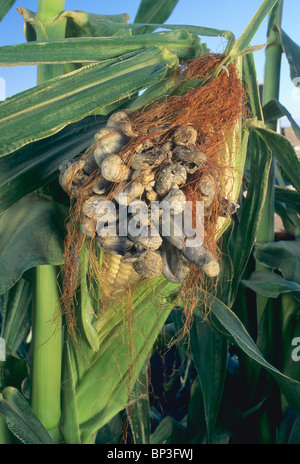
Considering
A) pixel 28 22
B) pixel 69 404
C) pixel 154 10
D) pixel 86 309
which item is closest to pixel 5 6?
pixel 28 22

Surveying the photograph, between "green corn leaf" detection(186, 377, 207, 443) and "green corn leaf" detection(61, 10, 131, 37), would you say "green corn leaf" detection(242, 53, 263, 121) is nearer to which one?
"green corn leaf" detection(61, 10, 131, 37)

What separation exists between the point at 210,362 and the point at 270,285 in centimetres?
19

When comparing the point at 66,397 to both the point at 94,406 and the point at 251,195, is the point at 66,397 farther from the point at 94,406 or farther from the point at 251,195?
the point at 251,195

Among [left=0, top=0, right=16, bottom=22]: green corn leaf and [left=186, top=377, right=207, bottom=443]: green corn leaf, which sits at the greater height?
[left=0, top=0, right=16, bottom=22]: green corn leaf

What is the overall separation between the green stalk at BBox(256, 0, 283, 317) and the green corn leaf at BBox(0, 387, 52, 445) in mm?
521

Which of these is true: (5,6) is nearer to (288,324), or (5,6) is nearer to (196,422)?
(288,324)

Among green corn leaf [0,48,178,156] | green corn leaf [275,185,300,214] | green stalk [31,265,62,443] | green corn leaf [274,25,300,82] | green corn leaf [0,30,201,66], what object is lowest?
green stalk [31,265,62,443]

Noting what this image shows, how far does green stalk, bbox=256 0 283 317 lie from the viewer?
2.88 feet

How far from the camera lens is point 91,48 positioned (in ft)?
1.53

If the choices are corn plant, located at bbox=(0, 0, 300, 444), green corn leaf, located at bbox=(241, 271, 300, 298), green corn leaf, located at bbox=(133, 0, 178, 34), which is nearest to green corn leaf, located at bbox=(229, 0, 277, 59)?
corn plant, located at bbox=(0, 0, 300, 444)

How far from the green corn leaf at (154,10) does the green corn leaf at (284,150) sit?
0.39 metres

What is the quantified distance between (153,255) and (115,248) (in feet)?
0.13

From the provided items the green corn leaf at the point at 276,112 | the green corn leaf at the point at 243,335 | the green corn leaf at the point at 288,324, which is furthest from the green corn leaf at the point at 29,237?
the green corn leaf at the point at 288,324

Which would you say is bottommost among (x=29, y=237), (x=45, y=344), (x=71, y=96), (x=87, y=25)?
(x=45, y=344)
